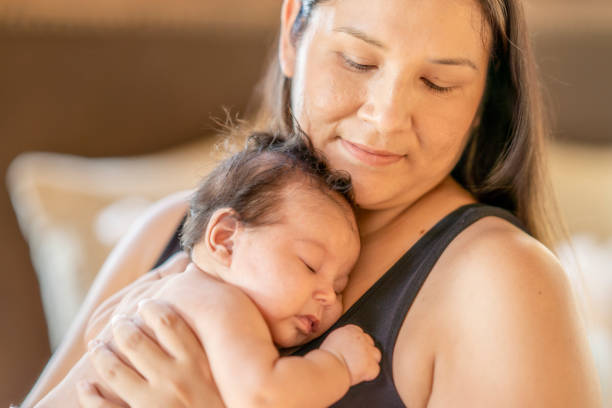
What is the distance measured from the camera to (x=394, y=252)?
1074mm

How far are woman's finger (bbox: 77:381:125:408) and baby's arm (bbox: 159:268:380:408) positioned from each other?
0.16 m

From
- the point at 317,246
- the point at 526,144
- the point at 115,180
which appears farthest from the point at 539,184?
the point at 115,180

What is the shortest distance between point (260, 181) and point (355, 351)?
287mm

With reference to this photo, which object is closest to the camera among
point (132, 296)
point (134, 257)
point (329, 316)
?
point (329, 316)

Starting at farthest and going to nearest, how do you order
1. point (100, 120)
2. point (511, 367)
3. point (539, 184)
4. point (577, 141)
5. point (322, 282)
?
1. point (577, 141)
2. point (100, 120)
3. point (539, 184)
4. point (322, 282)
5. point (511, 367)

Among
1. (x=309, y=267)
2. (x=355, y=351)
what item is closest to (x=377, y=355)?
(x=355, y=351)

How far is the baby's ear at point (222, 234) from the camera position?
0.97 metres

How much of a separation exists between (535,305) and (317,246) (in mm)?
314

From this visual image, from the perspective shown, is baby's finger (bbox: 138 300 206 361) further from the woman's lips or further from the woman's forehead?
the woman's forehead

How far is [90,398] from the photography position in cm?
93

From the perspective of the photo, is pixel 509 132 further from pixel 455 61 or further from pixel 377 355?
pixel 377 355

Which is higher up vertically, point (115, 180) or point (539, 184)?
→ point (539, 184)

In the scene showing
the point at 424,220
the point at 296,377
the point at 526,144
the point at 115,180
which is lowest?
the point at 115,180

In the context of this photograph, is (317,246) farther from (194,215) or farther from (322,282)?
(194,215)
